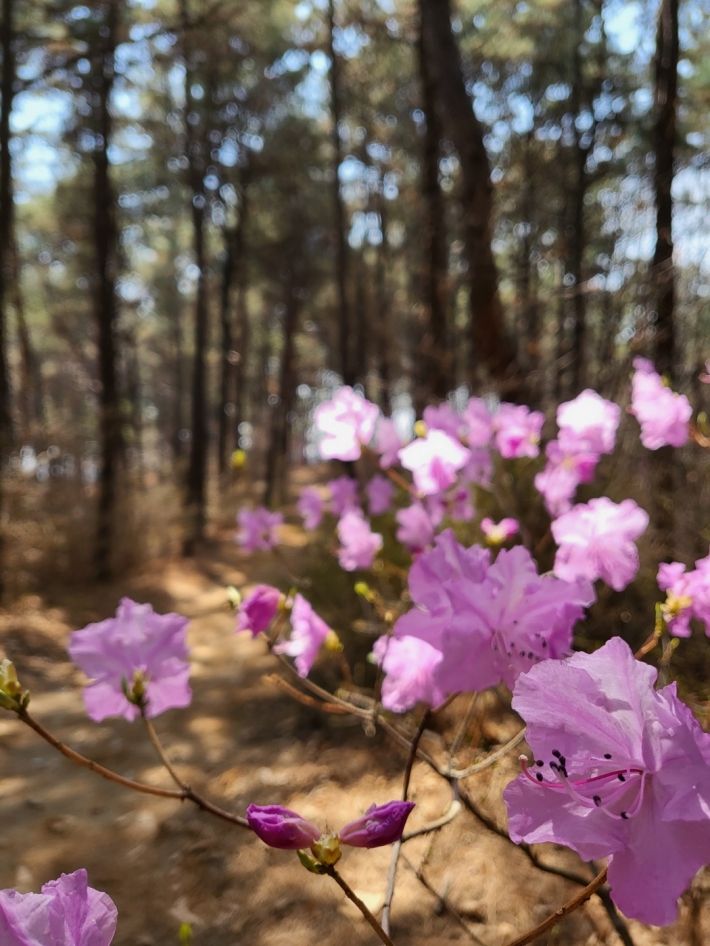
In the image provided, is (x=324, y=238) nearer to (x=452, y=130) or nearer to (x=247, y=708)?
(x=452, y=130)

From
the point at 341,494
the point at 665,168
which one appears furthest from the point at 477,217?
the point at 341,494

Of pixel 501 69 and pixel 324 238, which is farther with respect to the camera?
pixel 324 238

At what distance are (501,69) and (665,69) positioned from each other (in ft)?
23.7

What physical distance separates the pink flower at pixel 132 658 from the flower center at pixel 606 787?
0.72 m

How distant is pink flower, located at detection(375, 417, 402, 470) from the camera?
2.25 metres

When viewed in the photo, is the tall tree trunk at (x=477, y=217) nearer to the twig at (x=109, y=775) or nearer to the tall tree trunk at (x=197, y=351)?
the twig at (x=109, y=775)

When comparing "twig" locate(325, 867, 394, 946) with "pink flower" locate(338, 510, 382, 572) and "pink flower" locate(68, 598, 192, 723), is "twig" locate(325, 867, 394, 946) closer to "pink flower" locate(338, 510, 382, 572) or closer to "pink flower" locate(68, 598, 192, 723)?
"pink flower" locate(68, 598, 192, 723)

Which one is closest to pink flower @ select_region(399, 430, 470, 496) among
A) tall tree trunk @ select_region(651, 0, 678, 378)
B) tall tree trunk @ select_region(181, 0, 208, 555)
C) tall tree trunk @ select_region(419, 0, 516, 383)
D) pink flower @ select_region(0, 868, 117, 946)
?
pink flower @ select_region(0, 868, 117, 946)

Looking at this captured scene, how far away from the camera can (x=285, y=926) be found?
168 centimetres

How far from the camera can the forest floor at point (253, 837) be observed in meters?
1.64

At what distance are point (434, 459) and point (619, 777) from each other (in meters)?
1.24

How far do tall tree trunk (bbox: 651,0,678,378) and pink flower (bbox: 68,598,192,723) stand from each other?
321cm

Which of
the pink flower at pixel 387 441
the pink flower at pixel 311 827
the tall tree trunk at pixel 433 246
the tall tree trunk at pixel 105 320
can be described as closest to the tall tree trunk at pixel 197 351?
the tall tree trunk at pixel 105 320

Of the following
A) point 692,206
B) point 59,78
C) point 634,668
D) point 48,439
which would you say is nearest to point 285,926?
point 634,668
